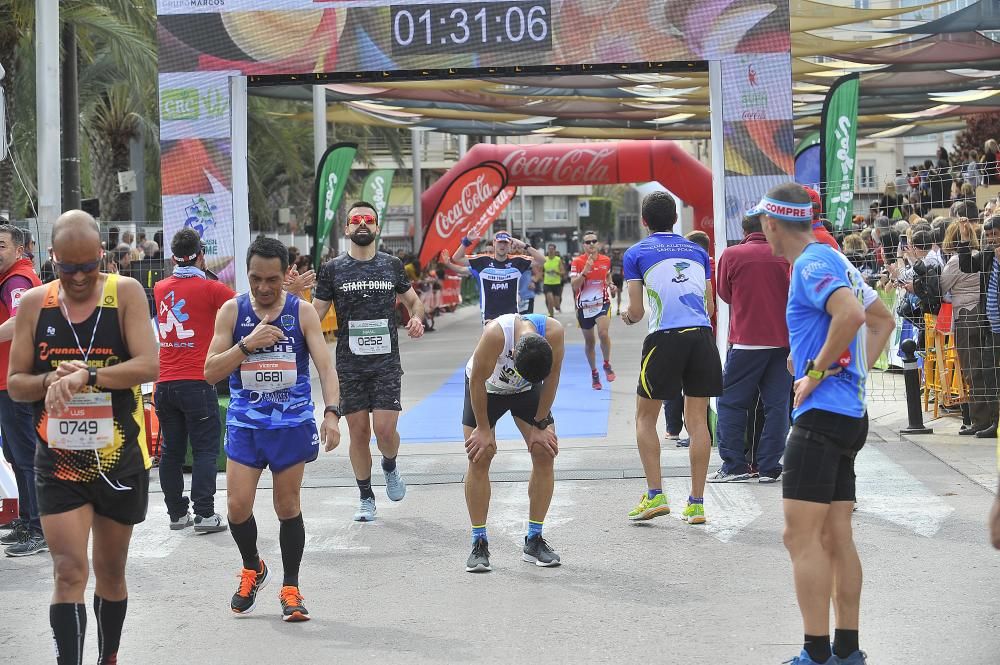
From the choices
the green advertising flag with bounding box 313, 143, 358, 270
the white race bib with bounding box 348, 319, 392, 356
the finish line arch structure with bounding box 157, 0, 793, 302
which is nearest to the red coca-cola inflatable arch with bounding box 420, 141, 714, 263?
the green advertising flag with bounding box 313, 143, 358, 270

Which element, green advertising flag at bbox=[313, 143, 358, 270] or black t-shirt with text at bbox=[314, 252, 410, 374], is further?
green advertising flag at bbox=[313, 143, 358, 270]

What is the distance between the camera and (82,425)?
199 inches

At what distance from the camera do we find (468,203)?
23.8 m

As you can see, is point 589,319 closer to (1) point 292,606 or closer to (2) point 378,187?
(1) point 292,606

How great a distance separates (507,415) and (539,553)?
24.3 ft

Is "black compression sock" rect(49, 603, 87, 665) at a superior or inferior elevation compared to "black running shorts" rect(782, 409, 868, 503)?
inferior

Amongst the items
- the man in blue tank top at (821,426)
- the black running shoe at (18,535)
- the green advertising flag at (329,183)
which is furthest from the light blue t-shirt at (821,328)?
the green advertising flag at (329,183)

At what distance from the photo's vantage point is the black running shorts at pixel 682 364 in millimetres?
8539

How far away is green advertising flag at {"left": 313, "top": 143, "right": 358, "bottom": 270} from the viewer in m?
20.1

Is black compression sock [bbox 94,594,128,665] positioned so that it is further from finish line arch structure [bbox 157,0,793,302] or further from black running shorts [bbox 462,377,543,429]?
finish line arch structure [bbox 157,0,793,302]

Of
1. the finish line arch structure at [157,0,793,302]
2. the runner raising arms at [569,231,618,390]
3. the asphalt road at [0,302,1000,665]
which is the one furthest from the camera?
the runner raising arms at [569,231,618,390]

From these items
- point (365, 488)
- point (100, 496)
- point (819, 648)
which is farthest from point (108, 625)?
point (365, 488)

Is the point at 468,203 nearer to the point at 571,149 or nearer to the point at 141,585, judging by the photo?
the point at 571,149

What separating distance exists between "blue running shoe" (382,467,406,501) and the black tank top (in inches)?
159
